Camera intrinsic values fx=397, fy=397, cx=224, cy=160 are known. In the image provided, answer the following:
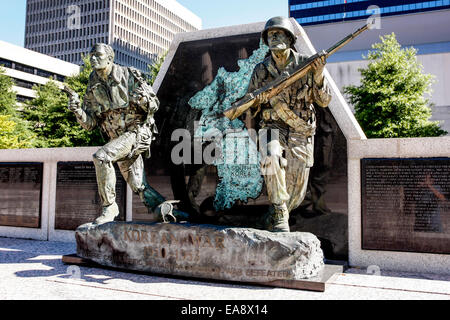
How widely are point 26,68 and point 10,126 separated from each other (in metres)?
36.5

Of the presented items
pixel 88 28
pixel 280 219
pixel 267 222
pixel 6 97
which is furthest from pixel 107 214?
pixel 88 28

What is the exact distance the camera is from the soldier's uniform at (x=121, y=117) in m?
5.37

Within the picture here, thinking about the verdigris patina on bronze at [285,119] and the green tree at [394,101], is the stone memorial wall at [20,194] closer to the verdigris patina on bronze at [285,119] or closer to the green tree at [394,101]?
the verdigris patina on bronze at [285,119]

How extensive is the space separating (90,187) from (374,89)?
546 inches

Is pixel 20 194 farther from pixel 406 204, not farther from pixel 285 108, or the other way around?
pixel 406 204

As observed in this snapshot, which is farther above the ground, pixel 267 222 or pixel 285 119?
pixel 285 119

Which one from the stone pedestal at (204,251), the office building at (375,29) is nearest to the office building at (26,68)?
the office building at (375,29)

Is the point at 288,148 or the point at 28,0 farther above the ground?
the point at 28,0

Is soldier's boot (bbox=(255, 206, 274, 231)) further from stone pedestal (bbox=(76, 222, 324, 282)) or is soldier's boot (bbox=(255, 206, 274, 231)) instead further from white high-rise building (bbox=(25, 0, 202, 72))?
white high-rise building (bbox=(25, 0, 202, 72))

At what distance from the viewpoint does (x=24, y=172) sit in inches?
338

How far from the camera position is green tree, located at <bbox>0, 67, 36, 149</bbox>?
17.2 metres

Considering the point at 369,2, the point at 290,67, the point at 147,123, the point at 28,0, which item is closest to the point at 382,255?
the point at 290,67

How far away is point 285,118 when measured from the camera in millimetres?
4914
